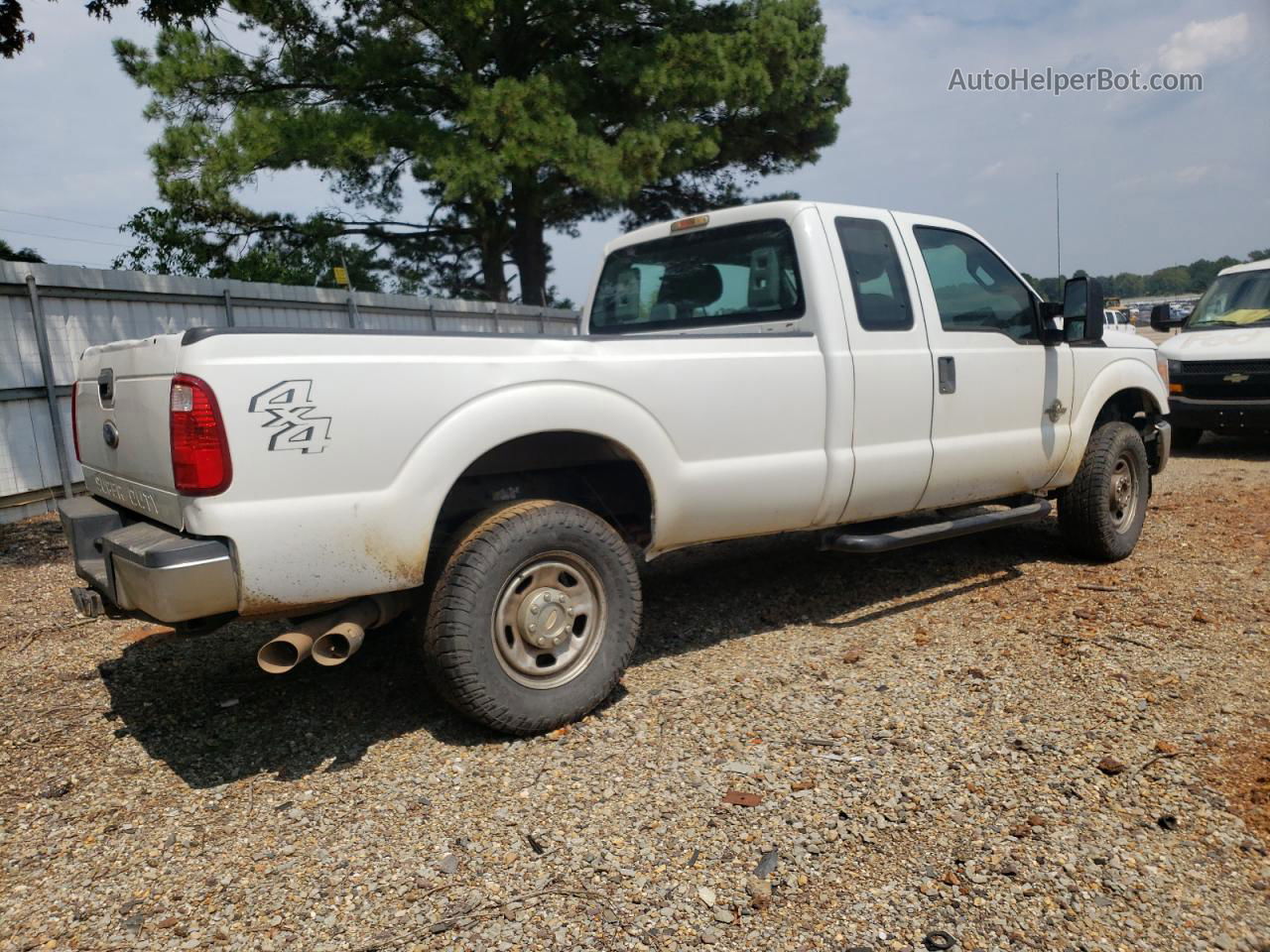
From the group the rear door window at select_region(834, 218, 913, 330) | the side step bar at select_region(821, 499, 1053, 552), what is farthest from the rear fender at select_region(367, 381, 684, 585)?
the rear door window at select_region(834, 218, 913, 330)

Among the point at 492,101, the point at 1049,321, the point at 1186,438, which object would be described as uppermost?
the point at 492,101

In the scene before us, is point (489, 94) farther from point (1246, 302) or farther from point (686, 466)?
point (686, 466)

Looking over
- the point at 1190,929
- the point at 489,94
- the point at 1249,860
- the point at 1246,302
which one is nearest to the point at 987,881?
the point at 1190,929

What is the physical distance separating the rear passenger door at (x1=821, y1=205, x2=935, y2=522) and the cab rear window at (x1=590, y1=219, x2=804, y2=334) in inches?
10.5

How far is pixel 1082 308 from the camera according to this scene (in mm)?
5105

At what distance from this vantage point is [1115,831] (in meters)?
2.70

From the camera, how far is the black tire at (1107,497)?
5539 millimetres

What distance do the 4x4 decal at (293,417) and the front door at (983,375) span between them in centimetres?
299

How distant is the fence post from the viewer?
7.73 m

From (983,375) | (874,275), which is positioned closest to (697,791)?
(874,275)

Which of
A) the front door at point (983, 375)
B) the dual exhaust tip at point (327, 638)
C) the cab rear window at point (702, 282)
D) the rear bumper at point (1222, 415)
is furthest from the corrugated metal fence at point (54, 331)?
the rear bumper at point (1222, 415)

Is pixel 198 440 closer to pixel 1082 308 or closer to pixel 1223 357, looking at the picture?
pixel 1082 308

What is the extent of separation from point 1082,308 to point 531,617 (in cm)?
361

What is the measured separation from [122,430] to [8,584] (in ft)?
11.6
